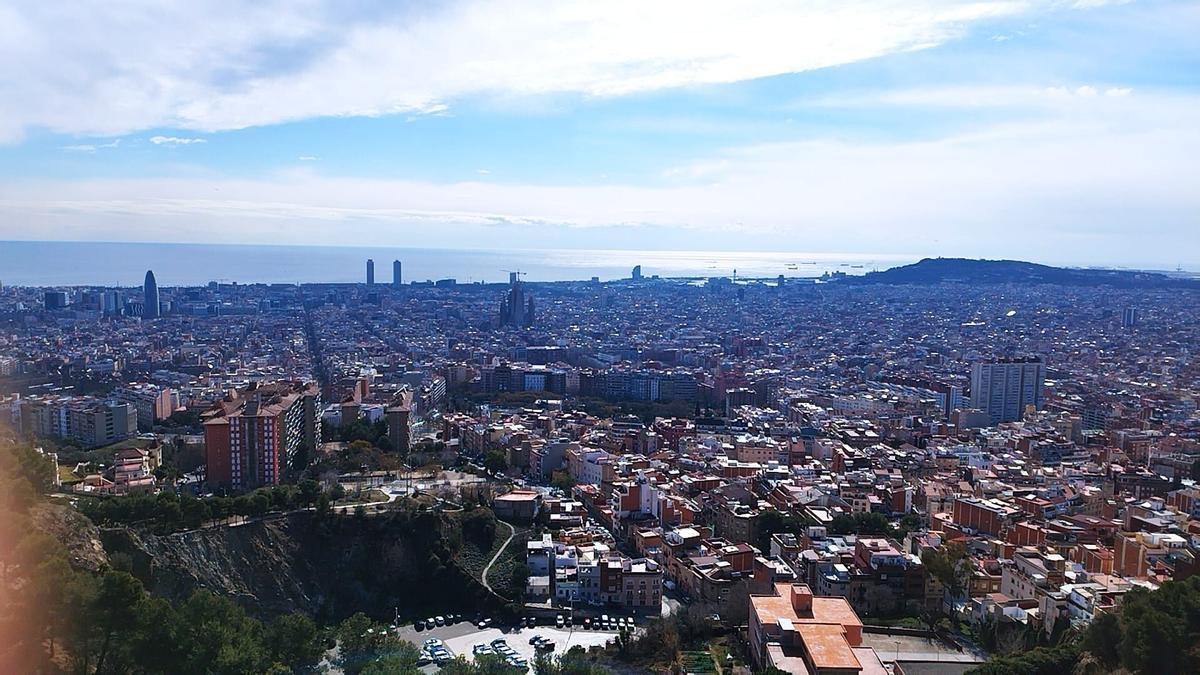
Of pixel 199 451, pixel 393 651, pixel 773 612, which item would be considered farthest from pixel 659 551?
pixel 199 451

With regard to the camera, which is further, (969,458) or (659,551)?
(969,458)

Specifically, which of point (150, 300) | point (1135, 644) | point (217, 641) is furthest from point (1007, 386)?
point (150, 300)

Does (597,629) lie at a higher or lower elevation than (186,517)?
lower

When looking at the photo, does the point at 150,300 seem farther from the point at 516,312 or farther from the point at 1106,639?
the point at 1106,639

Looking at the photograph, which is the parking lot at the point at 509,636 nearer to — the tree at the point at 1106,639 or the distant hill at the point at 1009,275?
the tree at the point at 1106,639

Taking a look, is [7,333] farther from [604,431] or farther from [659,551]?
[659,551]

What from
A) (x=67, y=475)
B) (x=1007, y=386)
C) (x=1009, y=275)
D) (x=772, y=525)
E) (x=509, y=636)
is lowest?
(x=509, y=636)
